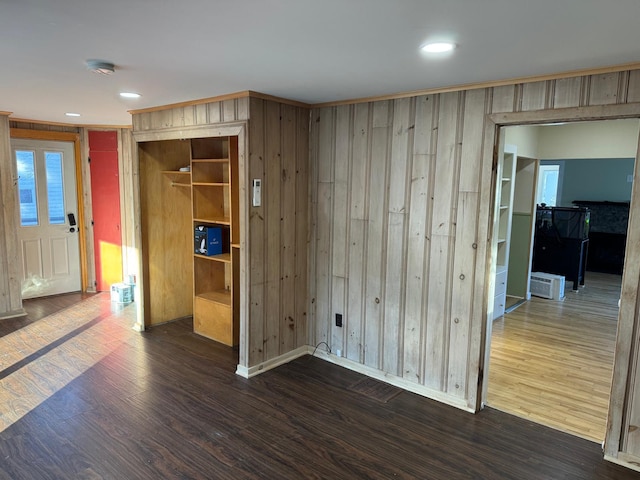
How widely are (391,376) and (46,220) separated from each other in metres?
5.09

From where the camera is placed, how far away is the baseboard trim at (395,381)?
3.42 metres

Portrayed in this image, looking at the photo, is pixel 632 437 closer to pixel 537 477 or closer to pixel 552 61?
pixel 537 477

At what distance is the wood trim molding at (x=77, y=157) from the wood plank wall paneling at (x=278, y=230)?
3542mm

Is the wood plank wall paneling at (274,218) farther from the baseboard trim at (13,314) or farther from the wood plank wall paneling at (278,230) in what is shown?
the baseboard trim at (13,314)

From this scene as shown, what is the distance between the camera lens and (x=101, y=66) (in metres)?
2.68

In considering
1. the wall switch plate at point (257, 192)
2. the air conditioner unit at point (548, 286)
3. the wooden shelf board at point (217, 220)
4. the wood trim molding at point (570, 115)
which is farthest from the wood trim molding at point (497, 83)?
the air conditioner unit at point (548, 286)

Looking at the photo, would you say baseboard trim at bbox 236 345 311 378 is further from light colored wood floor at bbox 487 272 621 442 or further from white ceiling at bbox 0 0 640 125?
white ceiling at bbox 0 0 640 125

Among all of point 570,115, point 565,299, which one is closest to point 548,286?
point 565,299

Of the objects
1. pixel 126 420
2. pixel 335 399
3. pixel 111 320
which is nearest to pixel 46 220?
pixel 111 320

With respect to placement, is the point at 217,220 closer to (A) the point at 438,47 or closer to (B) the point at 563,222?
(A) the point at 438,47

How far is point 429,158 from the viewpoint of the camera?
3.41 meters

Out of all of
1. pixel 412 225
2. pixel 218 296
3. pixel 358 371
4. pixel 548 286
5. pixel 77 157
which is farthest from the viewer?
pixel 548 286

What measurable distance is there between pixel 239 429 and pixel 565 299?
5631 millimetres

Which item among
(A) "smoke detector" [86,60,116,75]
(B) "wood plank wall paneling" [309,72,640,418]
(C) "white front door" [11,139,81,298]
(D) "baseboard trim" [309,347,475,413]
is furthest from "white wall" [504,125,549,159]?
(C) "white front door" [11,139,81,298]
